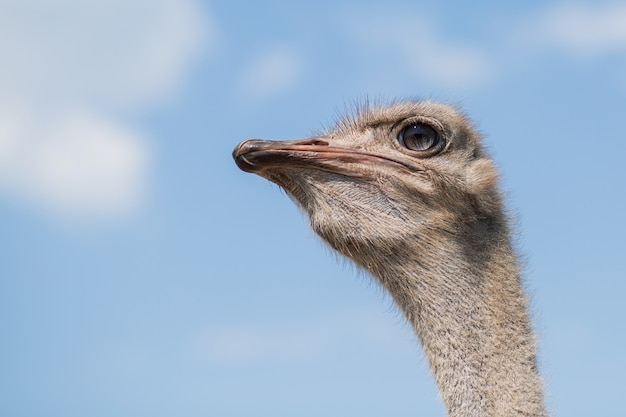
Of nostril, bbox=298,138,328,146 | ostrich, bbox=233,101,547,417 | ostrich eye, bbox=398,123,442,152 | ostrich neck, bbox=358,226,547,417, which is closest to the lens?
ostrich neck, bbox=358,226,547,417

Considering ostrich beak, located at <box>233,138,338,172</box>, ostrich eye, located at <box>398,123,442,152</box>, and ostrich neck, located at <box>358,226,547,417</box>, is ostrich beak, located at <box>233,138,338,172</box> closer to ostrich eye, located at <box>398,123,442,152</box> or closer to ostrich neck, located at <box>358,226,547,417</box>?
ostrich eye, located at <box>398,123,442,152</box>

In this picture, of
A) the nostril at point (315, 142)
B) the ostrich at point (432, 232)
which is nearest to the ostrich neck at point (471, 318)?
the ostrich at point (432, 232)

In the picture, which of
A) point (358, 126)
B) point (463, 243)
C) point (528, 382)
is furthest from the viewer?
point (358, 126)

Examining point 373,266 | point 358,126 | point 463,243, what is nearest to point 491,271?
point 463,243

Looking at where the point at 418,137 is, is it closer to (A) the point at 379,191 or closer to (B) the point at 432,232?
(A) the point at 379,191

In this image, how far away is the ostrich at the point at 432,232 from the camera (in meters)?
5.60

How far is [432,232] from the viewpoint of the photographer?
582 cm

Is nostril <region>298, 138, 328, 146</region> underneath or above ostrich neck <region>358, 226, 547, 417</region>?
above

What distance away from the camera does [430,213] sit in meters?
5.86

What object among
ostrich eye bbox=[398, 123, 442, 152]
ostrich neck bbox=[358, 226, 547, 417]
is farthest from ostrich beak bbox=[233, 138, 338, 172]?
ostrich neck bbox=[358, 226, 547, 417]

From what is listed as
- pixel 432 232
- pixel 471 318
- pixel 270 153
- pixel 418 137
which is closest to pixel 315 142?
pixel 270 153

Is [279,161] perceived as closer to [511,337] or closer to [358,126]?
[358,126]

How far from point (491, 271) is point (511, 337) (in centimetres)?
34

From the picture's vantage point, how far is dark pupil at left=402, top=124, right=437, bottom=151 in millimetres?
6086
